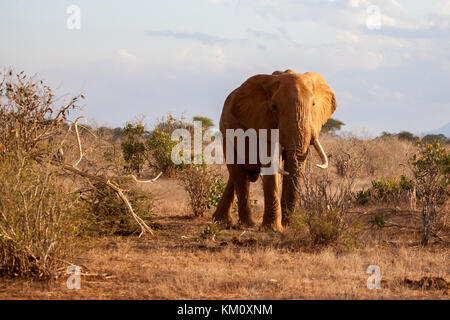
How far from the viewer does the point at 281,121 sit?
30.3ft

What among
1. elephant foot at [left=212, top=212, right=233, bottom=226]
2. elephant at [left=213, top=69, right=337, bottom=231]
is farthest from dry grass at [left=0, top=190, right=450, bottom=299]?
elephant foot at [left=212, top=212, right=233, bottom=226]

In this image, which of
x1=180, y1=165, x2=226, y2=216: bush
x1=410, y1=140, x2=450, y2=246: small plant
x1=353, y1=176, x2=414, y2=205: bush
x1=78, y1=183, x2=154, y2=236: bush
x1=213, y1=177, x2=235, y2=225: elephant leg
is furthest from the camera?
x1=353, y1=176, x2=414, y2=205: bush

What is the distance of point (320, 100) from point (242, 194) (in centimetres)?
220

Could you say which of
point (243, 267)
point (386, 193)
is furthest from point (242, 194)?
point (386, 193)

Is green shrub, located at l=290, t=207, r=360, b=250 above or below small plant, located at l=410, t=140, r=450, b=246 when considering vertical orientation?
below

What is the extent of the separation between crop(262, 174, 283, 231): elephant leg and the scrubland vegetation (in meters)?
0.20

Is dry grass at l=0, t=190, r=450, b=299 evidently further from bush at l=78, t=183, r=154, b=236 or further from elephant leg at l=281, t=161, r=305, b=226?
elephant leg at l=281, t=161, r=305, b=226

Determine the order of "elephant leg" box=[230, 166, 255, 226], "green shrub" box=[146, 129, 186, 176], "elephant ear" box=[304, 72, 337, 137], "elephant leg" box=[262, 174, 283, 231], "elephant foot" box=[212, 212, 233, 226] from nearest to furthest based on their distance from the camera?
1. "elephant leg" box=[262, 174, 283, 231]
2. "elephant ear" box=[304, 72, 337, 137]
3. "elephant leg" box=[230, 166, 255, 226]
4. "elephant foot" box=[212, 212, 233, 226]
5. "green shrub" box=[146, 129, 186, 176]

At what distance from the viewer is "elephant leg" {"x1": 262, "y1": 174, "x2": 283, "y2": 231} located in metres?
9.48

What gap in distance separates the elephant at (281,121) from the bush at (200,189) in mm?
876

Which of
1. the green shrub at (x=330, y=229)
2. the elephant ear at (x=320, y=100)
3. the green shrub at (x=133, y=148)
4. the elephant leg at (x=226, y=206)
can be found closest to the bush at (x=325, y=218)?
the green shrub at (x=330, y=229)

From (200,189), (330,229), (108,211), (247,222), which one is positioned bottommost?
(247,222)

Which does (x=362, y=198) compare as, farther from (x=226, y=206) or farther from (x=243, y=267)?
(x=243, y=267)
